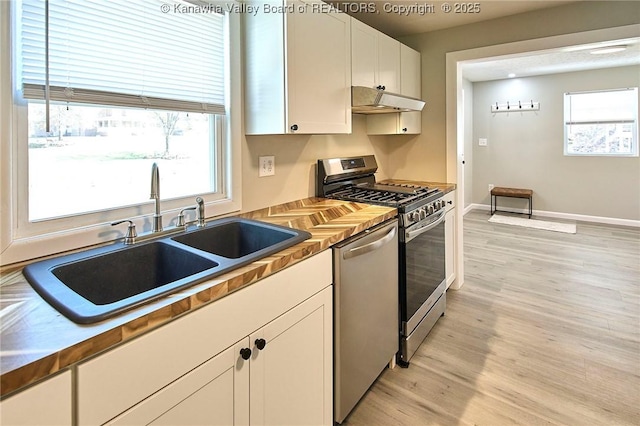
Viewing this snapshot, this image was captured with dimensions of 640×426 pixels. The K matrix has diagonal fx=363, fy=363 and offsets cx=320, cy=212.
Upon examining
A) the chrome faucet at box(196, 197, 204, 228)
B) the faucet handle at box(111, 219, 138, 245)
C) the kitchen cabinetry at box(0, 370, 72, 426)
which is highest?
the chrome faucet at box(196, 197, 204, 228)

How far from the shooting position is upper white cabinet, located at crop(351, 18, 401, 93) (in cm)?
227

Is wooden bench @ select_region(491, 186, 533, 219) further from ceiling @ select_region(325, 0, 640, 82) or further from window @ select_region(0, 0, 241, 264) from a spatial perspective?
window @ select_region(0, 0, 241, 264)

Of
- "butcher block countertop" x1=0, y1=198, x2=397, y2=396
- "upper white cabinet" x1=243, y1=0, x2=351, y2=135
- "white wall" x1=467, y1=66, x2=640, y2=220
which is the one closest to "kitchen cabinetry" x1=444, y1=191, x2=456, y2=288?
"upper white cabinet" x1=243, y1=0, x2=351, y2=135

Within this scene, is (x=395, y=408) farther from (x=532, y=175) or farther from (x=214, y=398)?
(x=532, y=175)

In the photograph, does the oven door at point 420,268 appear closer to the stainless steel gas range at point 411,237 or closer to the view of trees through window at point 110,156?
the stainless steel gas range at point 411,237

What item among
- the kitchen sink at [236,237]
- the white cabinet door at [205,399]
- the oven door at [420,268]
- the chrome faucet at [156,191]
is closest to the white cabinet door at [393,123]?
the oven door at [420,268]

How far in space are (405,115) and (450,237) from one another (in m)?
1.06

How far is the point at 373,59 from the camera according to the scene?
2.45m

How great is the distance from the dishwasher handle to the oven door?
0.16 m

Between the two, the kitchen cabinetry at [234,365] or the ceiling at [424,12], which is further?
the ceiling at [424,12]

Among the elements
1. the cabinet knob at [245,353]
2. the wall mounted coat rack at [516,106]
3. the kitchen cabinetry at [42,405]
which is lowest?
the cabinet knob at [245,353]

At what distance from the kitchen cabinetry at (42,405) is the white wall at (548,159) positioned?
6.84 m

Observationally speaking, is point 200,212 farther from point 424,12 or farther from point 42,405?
point 424,12

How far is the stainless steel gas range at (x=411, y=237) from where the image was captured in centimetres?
208
